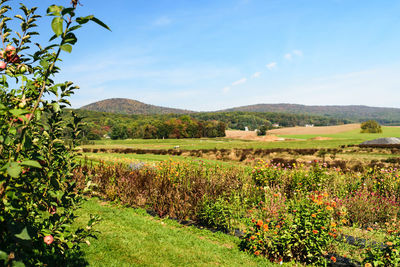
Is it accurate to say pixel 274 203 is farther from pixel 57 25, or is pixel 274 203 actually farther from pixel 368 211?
pixel 57 25

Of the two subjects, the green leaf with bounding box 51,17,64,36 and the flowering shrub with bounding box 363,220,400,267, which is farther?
the flowering shrub with bounding box 363,220,400,267

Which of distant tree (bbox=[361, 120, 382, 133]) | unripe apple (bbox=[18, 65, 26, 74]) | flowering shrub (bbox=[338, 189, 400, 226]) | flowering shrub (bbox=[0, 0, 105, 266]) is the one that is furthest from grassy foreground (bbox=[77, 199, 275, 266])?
distant tree (bbox=[361, 120, 382, 133])

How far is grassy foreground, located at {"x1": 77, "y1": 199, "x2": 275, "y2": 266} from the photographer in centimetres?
418

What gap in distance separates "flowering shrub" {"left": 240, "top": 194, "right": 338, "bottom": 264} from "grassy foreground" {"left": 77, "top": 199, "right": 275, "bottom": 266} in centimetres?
26

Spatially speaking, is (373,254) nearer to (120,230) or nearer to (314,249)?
(314,249)

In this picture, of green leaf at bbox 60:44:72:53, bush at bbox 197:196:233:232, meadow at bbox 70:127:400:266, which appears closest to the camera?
green leaf at bbox 60:44:72:53

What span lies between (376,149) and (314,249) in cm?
3045

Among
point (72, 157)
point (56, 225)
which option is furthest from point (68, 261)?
point (72, 157)

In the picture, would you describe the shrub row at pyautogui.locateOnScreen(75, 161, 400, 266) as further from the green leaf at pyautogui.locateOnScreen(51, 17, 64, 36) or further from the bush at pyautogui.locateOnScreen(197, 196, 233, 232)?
the green leaf at pyautogui.locateOnScreen(51, 17, 64, 36)

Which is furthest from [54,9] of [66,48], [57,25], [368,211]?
[368,211]

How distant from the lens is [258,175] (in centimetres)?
880

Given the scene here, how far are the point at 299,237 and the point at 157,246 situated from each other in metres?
2.57

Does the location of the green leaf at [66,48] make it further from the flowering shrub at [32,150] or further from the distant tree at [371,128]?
the distant tree at [371,128]

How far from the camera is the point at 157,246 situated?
4.71m
